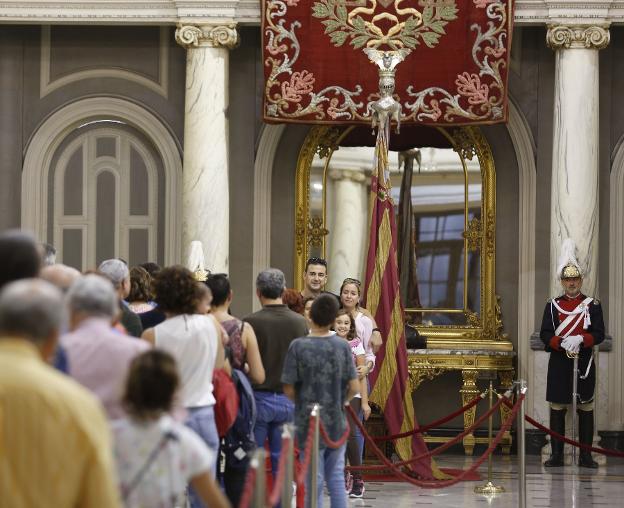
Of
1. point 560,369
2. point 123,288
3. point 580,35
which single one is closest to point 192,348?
point 123,288

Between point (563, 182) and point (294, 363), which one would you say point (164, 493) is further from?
point (563, 182)

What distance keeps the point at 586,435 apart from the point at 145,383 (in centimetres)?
841

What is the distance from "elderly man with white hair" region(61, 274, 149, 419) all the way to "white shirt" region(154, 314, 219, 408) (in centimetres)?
131

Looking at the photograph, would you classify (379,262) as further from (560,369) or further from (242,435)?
(242,435)

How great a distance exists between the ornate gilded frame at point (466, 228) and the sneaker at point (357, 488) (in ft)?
12.2

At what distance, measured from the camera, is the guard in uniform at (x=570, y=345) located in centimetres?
1207

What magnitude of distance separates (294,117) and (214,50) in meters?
0.94

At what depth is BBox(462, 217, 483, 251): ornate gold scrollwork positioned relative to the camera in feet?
45.1

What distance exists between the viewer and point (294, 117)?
41.8ft

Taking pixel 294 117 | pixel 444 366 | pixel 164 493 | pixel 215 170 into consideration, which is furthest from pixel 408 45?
pixel 164 493

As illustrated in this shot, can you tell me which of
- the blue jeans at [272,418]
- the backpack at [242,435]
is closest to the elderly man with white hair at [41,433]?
the backpack at [242,435]

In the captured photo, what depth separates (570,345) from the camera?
12047 mm

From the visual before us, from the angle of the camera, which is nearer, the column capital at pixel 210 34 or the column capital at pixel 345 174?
the column capital at pixel 210 34

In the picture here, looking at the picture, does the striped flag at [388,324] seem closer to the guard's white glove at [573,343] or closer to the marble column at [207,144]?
the guard's white glove at [573,343]
